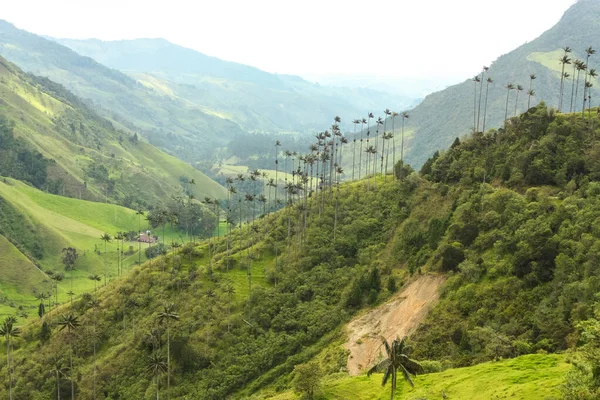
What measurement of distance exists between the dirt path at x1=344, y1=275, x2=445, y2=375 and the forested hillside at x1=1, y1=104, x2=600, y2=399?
2.53 meters

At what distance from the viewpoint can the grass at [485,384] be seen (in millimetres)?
51219

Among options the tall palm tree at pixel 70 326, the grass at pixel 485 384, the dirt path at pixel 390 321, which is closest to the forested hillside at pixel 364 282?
the tall palm tree at pixel 70 326

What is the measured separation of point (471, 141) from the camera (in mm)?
126062

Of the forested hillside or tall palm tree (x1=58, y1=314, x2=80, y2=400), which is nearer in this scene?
the forested hillside

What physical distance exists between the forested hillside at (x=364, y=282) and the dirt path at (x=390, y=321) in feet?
8.30

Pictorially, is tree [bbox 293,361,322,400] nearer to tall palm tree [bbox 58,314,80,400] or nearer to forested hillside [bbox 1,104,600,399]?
forested hillside [bbox 1,104,600,399]

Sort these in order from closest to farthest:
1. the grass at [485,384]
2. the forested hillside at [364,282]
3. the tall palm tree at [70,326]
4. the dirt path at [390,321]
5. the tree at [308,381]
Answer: the grass at [485,384] < the tree at [308,381] < the forested hillside at [364,282] < the dirt path at [390,321] < the tall palm tree at [70,326]

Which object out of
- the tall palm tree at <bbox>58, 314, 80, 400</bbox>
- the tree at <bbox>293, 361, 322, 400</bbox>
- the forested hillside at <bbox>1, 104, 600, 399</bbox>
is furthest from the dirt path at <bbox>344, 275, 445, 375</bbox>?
the tall palm tree at <bbox>58, 314, 80, 400</bbox>

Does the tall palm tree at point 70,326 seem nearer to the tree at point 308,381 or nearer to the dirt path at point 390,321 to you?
the tree at point 308,381

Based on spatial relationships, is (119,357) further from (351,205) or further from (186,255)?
(351,205)

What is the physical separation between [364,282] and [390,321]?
1395cm

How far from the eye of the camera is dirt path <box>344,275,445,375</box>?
3482 inches

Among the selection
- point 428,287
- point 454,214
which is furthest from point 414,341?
point 454,214

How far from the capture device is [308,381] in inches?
2724
